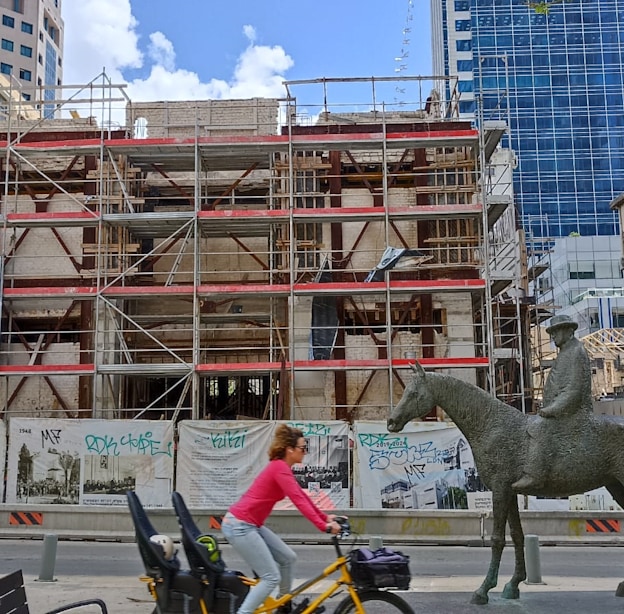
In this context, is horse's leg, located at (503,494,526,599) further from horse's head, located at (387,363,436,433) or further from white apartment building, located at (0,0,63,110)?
white apartment building, located at (0,0,63,110)

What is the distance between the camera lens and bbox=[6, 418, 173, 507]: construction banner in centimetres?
1673

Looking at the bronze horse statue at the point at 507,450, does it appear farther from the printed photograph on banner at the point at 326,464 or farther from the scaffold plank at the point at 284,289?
the scaffold plank at the point at 284,289

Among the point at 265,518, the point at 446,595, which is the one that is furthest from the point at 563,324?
the point at 265,518

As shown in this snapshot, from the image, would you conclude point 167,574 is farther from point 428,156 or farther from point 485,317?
point 428,156

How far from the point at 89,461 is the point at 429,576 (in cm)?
920

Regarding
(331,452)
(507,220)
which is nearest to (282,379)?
(331,452)

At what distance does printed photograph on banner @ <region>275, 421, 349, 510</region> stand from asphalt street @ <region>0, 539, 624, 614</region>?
90.2 inches

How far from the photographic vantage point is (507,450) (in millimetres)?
7816

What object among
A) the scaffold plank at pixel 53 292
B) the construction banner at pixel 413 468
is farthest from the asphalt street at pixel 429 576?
the scaffold plank at pixel 53 292

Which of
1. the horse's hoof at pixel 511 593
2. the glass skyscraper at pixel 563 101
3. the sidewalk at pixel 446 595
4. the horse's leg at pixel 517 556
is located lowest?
the sidewalk at pixel 446 595

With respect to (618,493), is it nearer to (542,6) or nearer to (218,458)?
(542,6)

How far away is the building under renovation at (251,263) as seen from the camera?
21125 mm

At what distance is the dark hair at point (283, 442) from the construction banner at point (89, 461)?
11526mm

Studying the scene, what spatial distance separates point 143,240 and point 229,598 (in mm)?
19486
